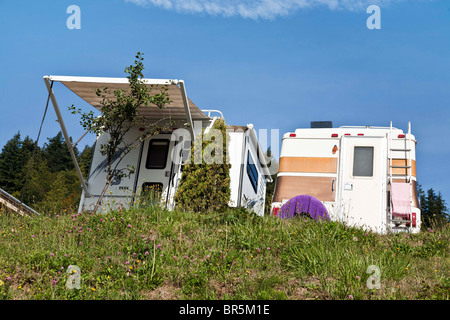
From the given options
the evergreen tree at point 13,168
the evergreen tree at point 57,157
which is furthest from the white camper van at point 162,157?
the evergreen tree at point 57,157

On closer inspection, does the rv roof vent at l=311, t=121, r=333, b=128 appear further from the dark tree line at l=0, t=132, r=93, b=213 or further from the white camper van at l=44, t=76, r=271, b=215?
the dark tree line at l=0, t=132, r=93, b=213

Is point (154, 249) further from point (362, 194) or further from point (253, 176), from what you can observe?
point (253, 176)

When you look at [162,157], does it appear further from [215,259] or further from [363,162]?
[215,259]

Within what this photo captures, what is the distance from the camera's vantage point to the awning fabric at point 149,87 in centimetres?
1193

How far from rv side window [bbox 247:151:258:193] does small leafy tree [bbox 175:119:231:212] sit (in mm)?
1407

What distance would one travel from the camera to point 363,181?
10969 millimetres

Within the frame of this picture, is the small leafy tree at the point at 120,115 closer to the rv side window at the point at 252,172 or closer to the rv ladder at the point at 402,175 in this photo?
the rv side window at the point at 252,172

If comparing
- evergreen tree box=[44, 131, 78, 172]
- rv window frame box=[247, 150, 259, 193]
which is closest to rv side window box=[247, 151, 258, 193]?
rv window frame box=[247, 150, 259, 193]

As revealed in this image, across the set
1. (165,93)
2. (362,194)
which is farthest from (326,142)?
(165,93)

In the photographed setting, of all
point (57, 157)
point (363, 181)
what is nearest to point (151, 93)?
point (363, 181)

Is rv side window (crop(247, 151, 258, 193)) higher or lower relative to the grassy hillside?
higher

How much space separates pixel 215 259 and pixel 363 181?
5735 millimetres

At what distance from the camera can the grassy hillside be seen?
19.0 feet

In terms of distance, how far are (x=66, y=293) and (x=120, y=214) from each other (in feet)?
9.61
